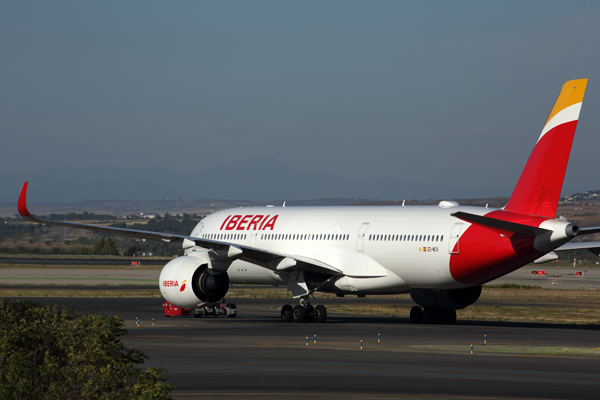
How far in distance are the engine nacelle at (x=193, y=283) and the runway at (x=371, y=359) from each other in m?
1.03

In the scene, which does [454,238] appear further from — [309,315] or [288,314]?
[288,314]

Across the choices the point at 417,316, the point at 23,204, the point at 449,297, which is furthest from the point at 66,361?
the point at 417,316

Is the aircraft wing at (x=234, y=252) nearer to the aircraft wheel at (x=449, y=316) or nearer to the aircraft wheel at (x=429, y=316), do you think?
the aircraft wheel at (x=429, y=316)

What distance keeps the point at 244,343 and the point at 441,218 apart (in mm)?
8506

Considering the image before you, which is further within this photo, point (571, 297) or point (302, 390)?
point (571, 297)

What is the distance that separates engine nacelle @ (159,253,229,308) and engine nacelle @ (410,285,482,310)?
24.5 ft

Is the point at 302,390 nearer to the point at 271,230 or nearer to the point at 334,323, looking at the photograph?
the point at 334,323

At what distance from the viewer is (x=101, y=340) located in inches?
360

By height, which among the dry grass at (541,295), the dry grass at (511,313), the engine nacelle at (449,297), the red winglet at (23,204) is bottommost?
the dry grass at (511,313)

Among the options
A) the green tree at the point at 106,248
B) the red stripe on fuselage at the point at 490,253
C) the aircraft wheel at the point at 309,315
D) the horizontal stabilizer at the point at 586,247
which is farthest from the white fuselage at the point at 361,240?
the green tree at the point at 106,248

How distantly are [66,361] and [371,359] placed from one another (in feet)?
37.5

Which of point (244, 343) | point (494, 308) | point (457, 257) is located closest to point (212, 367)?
point (244, 343)

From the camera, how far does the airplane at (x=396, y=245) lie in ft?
84.0

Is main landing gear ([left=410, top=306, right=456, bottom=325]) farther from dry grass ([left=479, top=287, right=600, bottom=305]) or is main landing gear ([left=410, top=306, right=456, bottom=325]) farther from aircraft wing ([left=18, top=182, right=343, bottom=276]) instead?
dry grass ([left=479, top=287, right=600, bottom=305])
